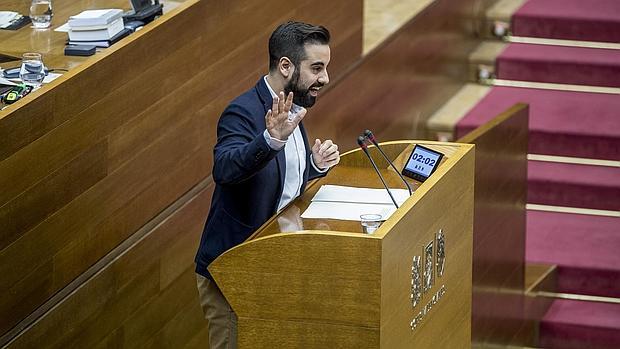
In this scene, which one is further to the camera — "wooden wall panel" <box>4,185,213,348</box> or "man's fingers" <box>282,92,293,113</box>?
"wooden wall panel" <box>4,185,213,348</box>

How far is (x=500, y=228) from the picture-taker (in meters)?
4.70

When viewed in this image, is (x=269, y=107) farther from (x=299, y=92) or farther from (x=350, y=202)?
(x=350, y=202)

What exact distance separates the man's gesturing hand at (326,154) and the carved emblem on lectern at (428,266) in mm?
261

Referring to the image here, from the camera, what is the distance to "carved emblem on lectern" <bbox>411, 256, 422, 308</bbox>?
292 centimetres

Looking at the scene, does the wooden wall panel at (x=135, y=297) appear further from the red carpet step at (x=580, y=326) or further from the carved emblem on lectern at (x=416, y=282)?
the red carpet step at (x=580, y=326)

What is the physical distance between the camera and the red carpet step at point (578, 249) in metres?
5.07

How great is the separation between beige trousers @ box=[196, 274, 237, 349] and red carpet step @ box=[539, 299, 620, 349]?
222 centimetres

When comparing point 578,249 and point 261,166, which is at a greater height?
point 261,166

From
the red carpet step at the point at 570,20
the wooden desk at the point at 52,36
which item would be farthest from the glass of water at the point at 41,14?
the red carpet step at the point at 570,20

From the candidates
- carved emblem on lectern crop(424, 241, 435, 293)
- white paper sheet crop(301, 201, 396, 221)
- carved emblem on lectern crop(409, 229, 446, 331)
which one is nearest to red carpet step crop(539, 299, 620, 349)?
carved emblem on lectern crop(409, 229, 446, 331)

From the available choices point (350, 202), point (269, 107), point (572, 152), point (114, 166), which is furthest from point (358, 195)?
point (572, 152)

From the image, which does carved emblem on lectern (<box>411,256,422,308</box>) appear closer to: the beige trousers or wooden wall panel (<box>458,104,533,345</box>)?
the beige trousers

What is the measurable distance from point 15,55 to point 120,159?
386 mm

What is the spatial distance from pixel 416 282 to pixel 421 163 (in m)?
0.32
